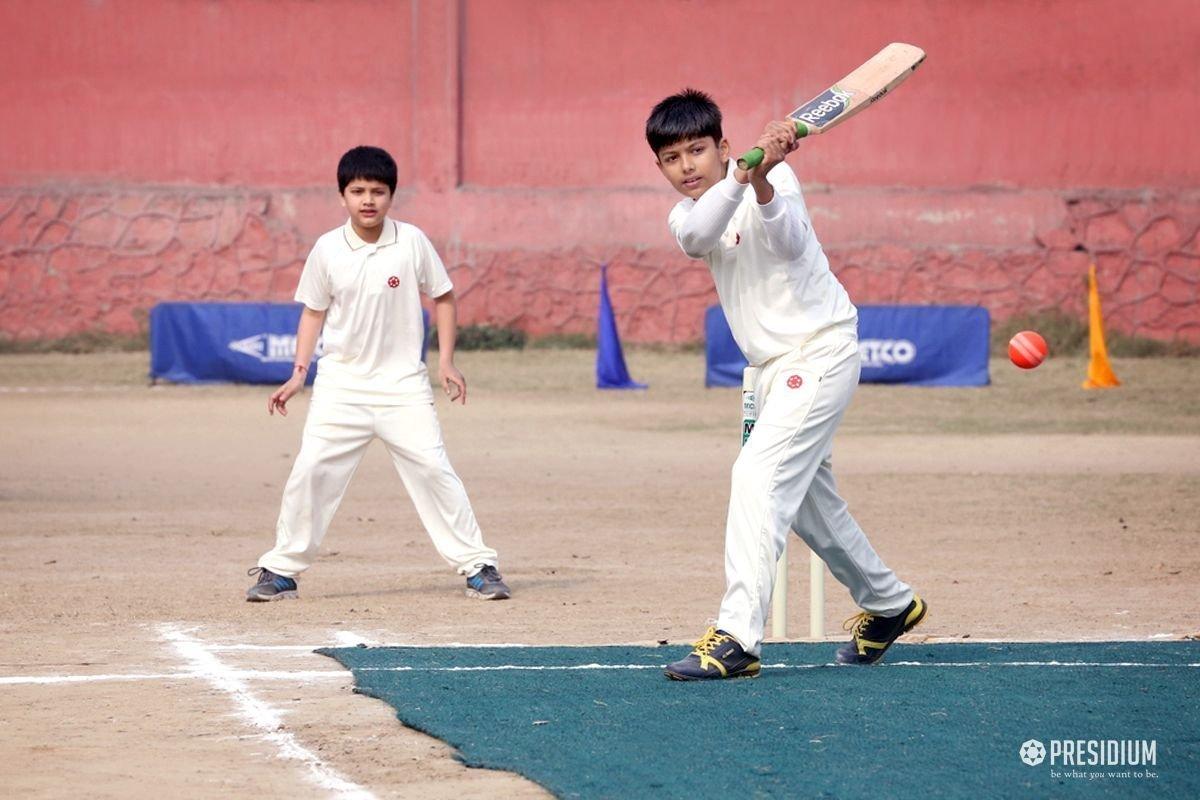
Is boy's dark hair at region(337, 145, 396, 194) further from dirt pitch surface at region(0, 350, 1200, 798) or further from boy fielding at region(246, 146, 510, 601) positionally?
dirt pitch surface at region(0, 350, 1200, 798)

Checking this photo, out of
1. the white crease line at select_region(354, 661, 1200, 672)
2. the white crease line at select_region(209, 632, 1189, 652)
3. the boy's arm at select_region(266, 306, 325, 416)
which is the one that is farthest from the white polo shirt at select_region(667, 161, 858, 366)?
the boy's arm at select_region(266, 306, 325, 416)

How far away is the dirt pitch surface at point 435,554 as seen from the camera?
5.82m

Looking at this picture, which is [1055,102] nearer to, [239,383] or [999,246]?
[999,246]

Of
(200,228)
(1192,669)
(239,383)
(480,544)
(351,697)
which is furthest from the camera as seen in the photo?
(200,228)

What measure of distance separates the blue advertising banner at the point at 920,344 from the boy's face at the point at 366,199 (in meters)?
13.8

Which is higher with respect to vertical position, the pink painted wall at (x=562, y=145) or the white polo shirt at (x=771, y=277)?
the pink painted wall at (x=562, y=145)

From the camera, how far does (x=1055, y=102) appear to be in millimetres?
29344

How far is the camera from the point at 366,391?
899cm

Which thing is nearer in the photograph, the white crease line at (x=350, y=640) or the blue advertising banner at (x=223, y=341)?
the white crease line at (x=350, y=640)

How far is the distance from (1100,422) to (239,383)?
9.65m

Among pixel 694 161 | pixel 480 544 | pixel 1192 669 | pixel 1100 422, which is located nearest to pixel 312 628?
pixel 480 544

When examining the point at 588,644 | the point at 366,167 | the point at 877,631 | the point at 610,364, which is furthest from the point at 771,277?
the point at 610,364

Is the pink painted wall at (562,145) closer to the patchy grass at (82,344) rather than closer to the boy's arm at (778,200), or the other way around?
the patchy grass at (82,344)

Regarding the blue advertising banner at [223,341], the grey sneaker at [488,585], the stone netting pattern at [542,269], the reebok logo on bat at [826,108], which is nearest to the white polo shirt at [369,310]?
the grey sneaker at [488,585]
